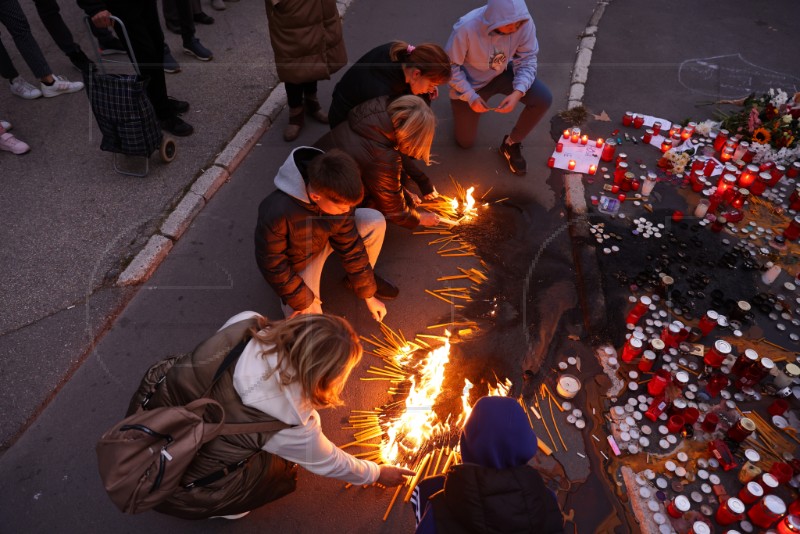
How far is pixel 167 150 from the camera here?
17.1ft

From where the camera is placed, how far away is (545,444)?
3447 millimetres

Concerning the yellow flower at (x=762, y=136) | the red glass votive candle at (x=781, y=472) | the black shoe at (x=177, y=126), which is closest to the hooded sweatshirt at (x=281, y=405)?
the red glass votive candle at (x=781, y=472)

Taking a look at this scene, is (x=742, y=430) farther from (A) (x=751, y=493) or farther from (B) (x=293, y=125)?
(B) (x=293, y=125)

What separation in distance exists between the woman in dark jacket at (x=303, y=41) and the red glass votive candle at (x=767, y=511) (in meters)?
5.17

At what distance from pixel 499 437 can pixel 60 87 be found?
21.2ft

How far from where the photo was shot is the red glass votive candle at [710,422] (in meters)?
3.44

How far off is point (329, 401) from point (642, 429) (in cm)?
239

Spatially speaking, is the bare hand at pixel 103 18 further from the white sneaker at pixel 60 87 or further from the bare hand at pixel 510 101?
the bare hand at pixel 510 101

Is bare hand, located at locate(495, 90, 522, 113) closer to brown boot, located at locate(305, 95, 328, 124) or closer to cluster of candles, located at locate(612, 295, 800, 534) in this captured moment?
brown boot, located at locate(305, 95, 328, 124)

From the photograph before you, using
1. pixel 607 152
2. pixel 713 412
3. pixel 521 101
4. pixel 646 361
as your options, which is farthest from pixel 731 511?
pixel 521 101

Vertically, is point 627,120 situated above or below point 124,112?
below

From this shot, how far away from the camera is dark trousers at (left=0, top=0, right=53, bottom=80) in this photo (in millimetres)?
5156

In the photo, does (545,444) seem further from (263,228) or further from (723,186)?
(723,186)

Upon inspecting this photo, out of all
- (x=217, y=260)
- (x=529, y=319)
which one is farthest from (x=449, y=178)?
(x=217, y=260)
